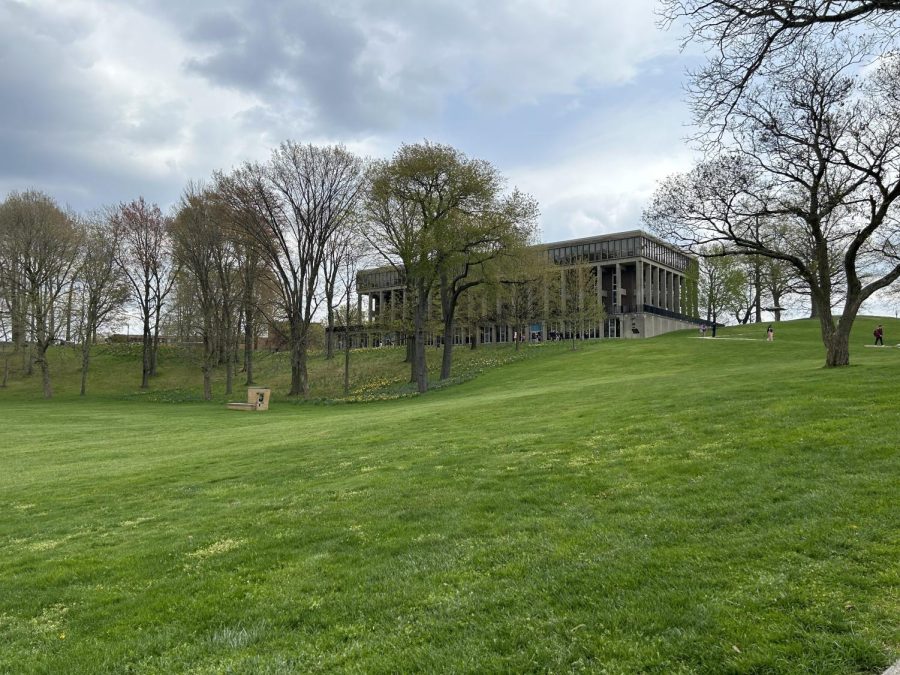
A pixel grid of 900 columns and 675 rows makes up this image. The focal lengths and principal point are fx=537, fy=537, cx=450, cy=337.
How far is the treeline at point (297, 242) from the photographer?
3547cm

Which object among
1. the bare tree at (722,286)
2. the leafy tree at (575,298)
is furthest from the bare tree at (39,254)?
the bare tree at (722,286)

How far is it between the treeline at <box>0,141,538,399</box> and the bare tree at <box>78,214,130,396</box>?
0.36ft

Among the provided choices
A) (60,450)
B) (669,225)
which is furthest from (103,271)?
(669,225)

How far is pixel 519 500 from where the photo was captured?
788cm

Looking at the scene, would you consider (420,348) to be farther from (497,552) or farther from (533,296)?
(497,552)

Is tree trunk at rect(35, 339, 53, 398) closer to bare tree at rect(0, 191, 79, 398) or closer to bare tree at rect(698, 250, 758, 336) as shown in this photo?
bare tree at rect(0, 191, 79, 398)

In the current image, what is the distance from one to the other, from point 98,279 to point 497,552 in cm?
5037

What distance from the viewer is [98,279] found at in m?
45.5

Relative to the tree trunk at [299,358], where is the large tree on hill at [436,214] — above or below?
above

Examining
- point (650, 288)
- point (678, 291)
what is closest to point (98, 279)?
point (650, 288)

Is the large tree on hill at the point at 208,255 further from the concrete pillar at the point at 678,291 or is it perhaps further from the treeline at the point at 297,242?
the concrete pillar at the point at 678,291

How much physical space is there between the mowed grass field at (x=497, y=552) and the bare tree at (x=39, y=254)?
37.6 meters

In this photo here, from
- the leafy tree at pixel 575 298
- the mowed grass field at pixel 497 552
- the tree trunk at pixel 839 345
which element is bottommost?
the mowed grass field at pixel 497 552

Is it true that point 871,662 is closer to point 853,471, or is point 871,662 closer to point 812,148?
point 853,471
